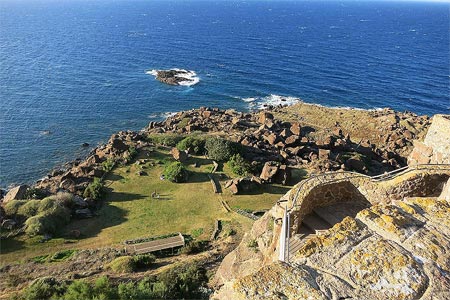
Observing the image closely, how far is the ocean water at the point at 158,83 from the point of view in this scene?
67094mm

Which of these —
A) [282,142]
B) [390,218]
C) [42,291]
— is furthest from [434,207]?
[282,142]

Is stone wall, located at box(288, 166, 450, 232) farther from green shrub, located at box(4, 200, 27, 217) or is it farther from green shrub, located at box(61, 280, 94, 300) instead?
green shrub, located at box(4, 200, 27, 217)

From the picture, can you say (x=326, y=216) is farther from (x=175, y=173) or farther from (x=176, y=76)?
(x=176, y=76)

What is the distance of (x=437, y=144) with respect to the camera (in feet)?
87.1

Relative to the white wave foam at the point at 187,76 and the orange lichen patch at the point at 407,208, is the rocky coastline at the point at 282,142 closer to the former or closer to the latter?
the white wave foam at the point at 187,76

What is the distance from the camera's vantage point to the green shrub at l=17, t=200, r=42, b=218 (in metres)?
34.7

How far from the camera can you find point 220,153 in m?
44.8

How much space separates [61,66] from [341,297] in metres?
108

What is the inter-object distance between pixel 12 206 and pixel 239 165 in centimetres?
2343

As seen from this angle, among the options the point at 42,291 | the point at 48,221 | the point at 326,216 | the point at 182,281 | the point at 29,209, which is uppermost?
the point at 326,216

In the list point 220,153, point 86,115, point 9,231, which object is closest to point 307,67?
point 86,115

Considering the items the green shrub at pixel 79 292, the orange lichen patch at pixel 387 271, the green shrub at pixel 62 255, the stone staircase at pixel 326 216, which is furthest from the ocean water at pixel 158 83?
the orange lichen patch at pixel 387 271

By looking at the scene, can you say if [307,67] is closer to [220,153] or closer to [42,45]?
[220,153]

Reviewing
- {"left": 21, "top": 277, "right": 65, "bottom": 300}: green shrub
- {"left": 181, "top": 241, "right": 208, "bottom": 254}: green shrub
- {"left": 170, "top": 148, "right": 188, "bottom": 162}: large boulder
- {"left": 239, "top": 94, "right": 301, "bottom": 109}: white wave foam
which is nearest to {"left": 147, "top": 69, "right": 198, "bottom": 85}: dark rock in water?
{"left": 239, "top": 94, "right": 301, "bottom": 109}: white wave foam
